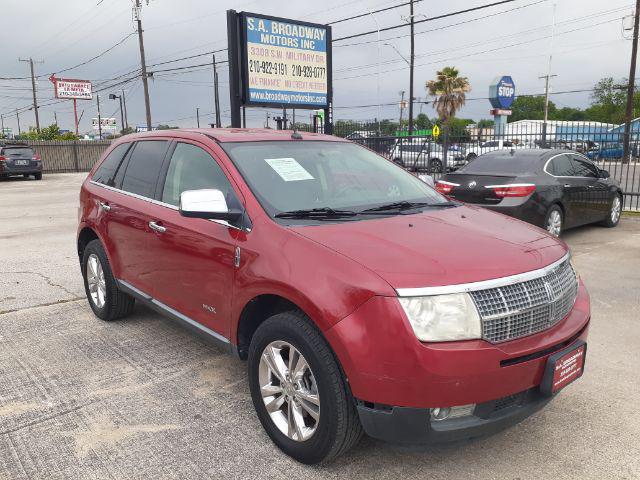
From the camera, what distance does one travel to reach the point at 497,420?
237cm

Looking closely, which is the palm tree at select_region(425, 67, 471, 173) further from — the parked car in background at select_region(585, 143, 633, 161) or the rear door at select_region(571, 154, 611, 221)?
the rear door at select_region(571, 154, 611, 221)

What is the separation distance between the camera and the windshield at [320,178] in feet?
10.5

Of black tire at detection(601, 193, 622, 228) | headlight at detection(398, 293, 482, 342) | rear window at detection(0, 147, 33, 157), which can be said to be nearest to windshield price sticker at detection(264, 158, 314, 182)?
headlight at detection(398, 293, 482, 342)

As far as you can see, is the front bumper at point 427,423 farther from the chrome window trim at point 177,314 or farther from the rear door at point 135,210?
the rear door at point 135,210

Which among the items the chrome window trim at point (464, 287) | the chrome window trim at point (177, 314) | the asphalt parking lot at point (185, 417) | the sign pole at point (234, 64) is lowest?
the asphalt parking lot at point (185, 417)

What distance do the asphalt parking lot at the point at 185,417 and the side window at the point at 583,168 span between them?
4.02 meters

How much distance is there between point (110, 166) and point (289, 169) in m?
2.26

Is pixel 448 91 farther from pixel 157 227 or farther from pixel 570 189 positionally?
pixel 157 227

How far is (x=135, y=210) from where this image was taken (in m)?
4.08

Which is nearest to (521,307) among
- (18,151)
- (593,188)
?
(593,188)

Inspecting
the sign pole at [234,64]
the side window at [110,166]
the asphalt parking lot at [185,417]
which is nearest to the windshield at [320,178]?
the asphalt parking lot at [185,417]

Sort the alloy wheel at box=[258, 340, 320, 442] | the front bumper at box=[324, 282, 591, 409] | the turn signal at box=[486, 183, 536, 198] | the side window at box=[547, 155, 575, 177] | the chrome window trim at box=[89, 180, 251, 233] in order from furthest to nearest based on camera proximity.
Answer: the side window at box=[547, 155, 575, 177] → the turn signal at box=[486, 183, 536, 198] → the chrome window trim at box=[89, 180, 251, 233] → the alloy wheel at box=[258, 340, 320, 442] → the front bumper at box=[324, 282, 591, 409]

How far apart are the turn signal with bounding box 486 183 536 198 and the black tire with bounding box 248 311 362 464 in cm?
583

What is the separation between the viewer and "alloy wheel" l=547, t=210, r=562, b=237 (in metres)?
8.09
